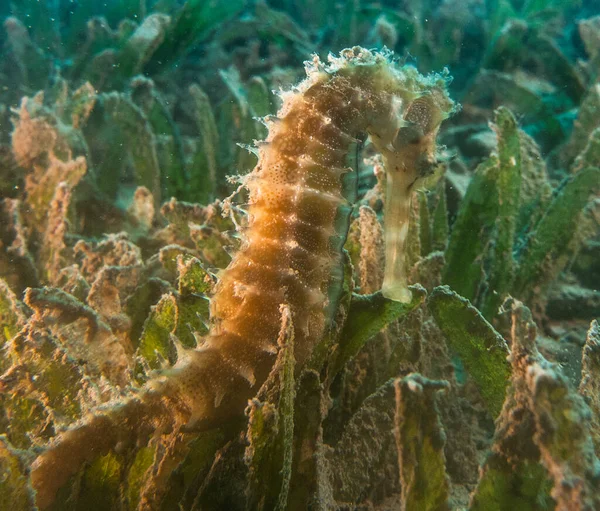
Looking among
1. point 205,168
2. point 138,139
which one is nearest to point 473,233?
point 205,168

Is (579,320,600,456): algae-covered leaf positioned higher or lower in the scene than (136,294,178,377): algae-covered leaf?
higher

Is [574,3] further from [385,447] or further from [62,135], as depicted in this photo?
[385,447]

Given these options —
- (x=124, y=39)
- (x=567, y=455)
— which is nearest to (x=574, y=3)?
(x=124, y=39)

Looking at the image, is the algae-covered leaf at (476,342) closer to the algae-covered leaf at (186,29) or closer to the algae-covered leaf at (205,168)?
the algae-covered leaf at (205,168)

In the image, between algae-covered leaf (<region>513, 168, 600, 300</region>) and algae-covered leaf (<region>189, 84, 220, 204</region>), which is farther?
algae-covered leaf (<region>189, 84, 220, 204</region>)

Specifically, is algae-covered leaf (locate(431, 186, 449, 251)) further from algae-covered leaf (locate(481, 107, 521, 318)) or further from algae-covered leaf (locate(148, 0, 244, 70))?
algae-covered leaf (locate(148, 0, 244, 70))

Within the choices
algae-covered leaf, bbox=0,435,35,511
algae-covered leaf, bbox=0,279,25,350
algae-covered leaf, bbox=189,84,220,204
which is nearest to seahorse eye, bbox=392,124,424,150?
algae-covered leaf, bbox=0,435,35,511

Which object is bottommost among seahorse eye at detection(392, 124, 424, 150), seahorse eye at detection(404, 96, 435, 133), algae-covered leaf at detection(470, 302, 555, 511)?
algae-covered leaf at detection(470, 302, 555, 511)

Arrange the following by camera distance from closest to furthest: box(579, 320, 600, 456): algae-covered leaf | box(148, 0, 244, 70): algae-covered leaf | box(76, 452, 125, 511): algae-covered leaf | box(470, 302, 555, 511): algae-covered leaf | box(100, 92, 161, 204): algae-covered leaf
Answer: box(470, 302, 555, 511): algae-covered leaf
box(76, 452, 125, 511): algae-covered leaf
box(579, 320, 600, 456): algae-covered leaf
box(100, 92, 161, 204): algae-covered leaf
box(148, 0, 244, 70): algae-covered leaf

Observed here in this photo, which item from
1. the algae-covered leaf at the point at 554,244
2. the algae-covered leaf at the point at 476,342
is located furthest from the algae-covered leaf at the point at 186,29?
the algae-covered leaf at the point at 476,342
